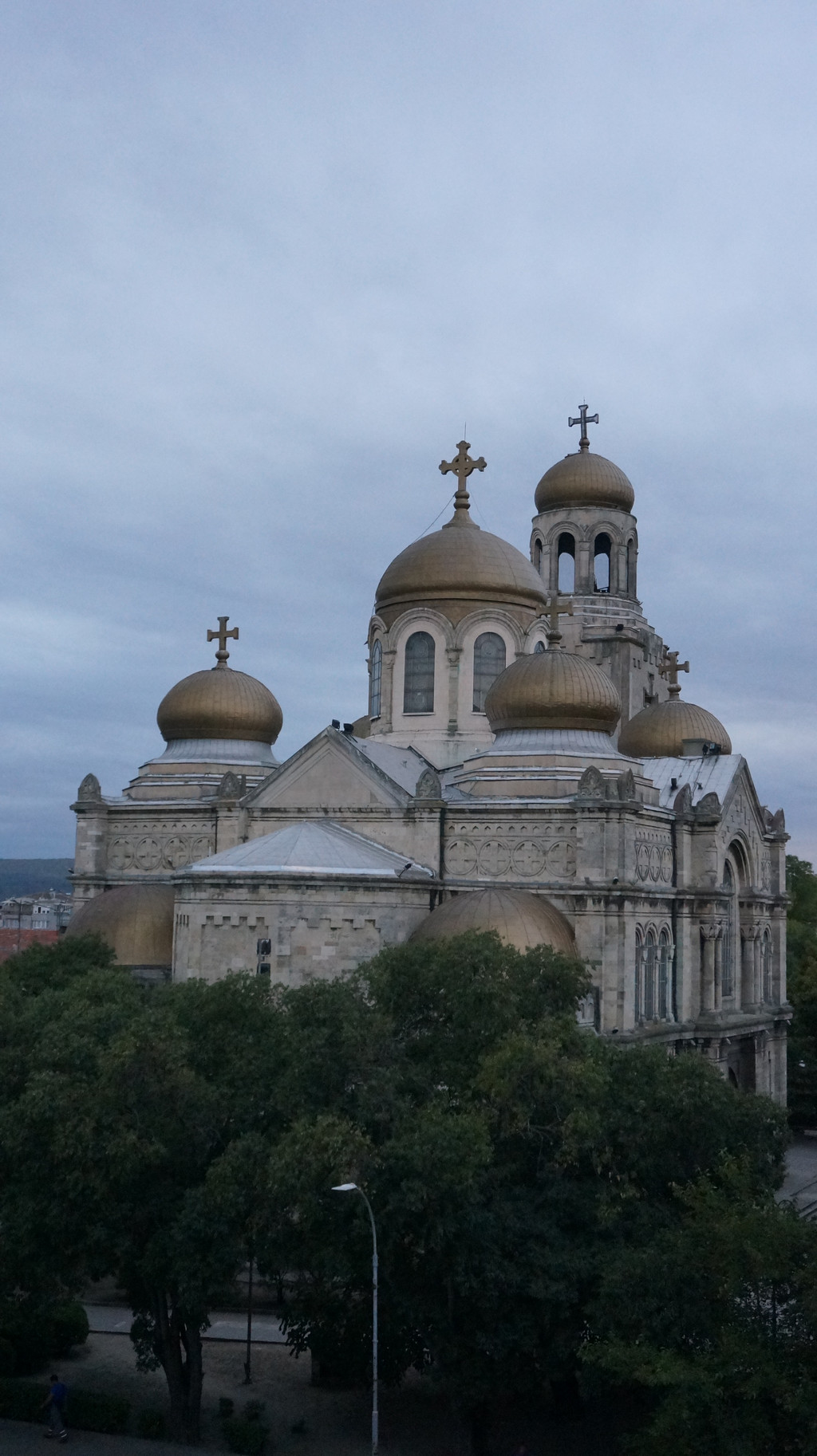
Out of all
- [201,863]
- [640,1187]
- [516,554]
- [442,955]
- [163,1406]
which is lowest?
[163,1406]

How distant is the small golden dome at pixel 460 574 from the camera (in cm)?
4253

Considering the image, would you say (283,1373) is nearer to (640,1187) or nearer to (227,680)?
(640,1187)

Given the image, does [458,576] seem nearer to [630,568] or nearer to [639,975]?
[639,975]

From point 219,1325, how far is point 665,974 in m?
14.8

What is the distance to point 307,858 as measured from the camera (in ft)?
110

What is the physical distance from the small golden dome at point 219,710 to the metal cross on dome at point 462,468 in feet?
27.5

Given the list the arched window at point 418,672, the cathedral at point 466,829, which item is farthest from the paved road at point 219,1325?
the arched window at point 418,672

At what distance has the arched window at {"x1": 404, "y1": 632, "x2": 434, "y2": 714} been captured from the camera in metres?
42.5

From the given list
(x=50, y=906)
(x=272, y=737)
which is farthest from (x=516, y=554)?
(x=50, y=906)

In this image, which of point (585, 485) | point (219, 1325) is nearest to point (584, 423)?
point (585, 485)

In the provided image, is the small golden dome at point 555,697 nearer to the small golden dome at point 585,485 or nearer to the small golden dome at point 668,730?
the small golden dome at point 668,730

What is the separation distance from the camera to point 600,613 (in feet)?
174

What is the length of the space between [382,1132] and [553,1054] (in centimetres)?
280

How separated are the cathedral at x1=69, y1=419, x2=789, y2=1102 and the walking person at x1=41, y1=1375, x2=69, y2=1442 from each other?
10793mm
